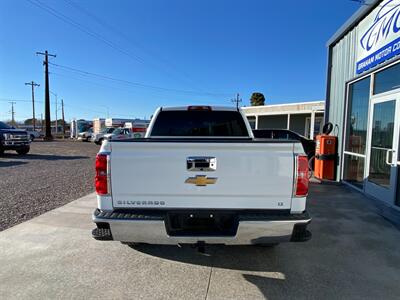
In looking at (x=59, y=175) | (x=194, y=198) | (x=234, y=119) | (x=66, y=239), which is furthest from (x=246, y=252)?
(x=59, y=175)

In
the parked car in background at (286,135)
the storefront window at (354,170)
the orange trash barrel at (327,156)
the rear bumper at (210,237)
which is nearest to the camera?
the rear bumper at (210,237)

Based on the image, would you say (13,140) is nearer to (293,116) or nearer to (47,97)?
(293,116)

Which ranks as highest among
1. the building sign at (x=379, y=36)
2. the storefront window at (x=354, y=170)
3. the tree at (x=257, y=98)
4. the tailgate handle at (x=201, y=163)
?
the tree at (x=257, y=98)

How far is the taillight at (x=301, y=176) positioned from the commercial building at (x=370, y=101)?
3.58 m

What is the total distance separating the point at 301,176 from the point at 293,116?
1060 inches

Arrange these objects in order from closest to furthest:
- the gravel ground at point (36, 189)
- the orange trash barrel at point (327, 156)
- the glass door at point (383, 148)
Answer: the gravel ground at point (36, 189)
the glass door at point (383, 148)
the orange trash barrel at point (327, 156)

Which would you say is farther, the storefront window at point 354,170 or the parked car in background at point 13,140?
the parked car in background at point 13,140

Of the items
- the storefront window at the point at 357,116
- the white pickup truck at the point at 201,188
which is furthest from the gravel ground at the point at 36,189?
the storefront window at the point at 357,116

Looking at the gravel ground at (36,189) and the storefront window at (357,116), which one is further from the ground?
the storefront window at (357,116)

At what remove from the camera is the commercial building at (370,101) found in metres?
5.93

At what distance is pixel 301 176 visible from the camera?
2805 mm

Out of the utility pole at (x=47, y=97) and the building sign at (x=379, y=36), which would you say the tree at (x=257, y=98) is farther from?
the building sign at (x=379, y=36)

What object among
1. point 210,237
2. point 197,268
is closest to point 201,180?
point 210,237

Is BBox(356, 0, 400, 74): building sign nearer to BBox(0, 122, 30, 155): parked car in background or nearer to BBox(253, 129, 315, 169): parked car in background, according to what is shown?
BBox(253, 129, 315, 169): parked car in background
